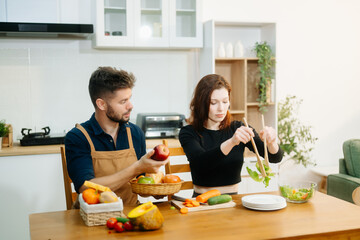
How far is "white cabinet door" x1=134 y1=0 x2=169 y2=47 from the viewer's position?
3678 millimetres

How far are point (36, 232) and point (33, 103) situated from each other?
7.92 feet

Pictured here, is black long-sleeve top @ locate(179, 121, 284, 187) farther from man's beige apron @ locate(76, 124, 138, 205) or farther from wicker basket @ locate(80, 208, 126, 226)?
wicker basket @ locate(80, 208, 126, 226)

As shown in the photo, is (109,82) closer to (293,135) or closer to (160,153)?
(160,153)

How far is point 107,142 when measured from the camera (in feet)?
6.91

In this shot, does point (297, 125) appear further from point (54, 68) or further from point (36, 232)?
point (36, 232)

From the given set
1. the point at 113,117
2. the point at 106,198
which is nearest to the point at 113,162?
the point at 113,117

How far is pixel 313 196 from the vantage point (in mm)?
1924

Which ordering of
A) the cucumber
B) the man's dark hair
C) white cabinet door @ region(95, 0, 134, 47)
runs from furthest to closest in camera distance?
white cabinet door @ region(95, 0, 134, 47) < the man's dark hair < the cucumber

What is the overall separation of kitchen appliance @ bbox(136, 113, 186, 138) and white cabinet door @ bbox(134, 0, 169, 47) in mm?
633

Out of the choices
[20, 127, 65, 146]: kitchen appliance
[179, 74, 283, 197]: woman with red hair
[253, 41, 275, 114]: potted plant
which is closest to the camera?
[179, 74, 283, 197]: woman with red hair

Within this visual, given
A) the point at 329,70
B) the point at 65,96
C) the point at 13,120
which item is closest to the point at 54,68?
the point at 65,96

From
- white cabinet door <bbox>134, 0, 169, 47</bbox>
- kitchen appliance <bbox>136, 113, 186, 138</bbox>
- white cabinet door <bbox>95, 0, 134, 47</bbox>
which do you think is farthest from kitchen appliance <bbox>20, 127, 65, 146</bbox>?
white cabinet door <bbox>134, 0, 169, 47</bbox>

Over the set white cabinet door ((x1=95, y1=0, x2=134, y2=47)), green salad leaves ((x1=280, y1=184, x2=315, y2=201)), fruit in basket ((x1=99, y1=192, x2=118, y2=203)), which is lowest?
green salad leaves ((x1=280, y1=184, x2=315, y2=201))

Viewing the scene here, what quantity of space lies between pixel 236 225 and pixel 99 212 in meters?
0.52
